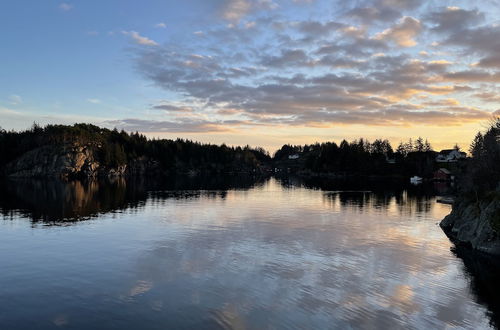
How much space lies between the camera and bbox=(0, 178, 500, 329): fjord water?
87.9 feet

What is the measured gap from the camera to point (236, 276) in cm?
3594

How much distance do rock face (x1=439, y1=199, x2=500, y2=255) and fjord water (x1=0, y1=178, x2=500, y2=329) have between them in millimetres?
2787

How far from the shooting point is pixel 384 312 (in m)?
28.3

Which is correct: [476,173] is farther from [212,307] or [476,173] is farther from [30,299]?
[30,299]

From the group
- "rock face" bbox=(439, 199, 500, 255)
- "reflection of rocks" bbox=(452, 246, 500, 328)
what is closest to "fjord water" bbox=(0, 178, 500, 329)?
"reflection of rocks" bbox=(452, 246, 500, 328)

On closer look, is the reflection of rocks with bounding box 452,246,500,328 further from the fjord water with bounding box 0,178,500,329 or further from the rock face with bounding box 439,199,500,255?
the rock face with bounding box 439,199,500,255

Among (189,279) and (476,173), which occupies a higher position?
(476,173)

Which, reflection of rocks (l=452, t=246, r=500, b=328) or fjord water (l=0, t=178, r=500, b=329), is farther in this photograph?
reflection of rocks (l=452, t=246, r=500, b=328)

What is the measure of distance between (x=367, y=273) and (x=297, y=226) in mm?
27719

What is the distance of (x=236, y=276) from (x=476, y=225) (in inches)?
1475

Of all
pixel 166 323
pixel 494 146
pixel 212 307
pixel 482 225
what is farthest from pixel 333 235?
pixel 494 146

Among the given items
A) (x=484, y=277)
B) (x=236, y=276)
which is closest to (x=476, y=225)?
(x=484, y=277)

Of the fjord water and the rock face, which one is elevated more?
the rock face

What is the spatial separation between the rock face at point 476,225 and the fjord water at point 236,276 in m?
2.79
